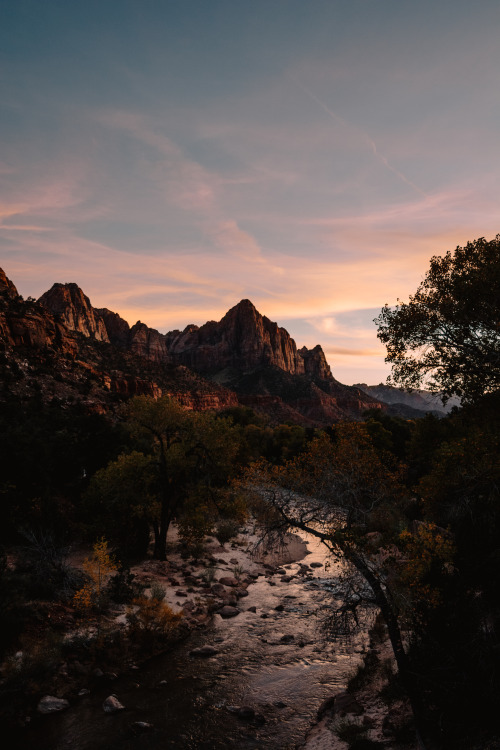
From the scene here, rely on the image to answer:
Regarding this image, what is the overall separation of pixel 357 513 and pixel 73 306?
596 ft

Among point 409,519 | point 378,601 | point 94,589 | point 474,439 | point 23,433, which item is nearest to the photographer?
point 378,601

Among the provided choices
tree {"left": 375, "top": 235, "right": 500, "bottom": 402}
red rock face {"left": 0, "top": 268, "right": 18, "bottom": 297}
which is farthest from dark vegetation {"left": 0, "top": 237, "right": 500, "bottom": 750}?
red rock face {"left": 0, "top": 268, "right": 18, "bottom": 297}

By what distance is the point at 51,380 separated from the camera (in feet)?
176

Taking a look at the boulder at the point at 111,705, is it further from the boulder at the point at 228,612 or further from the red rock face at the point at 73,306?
the red rock face at the point at 73,306

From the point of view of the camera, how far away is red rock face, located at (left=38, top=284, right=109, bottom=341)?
16462 centimetres

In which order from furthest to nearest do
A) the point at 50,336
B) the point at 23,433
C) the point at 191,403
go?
the point at 191,403, the point at 50,336, the point at 23,433

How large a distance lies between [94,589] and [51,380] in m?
41.5

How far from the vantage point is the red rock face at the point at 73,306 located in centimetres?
16462

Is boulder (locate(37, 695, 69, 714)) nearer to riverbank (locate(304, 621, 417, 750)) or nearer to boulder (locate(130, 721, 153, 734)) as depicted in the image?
boulder (locate(130, 721, 153, 734))

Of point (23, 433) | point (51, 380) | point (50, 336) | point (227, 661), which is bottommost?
point (227, 661)

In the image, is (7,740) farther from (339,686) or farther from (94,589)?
(339,686)

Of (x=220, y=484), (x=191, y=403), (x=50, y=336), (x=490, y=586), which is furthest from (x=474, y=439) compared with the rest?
(x=191, y=403)

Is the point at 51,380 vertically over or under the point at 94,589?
over

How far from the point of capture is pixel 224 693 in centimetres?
1343
